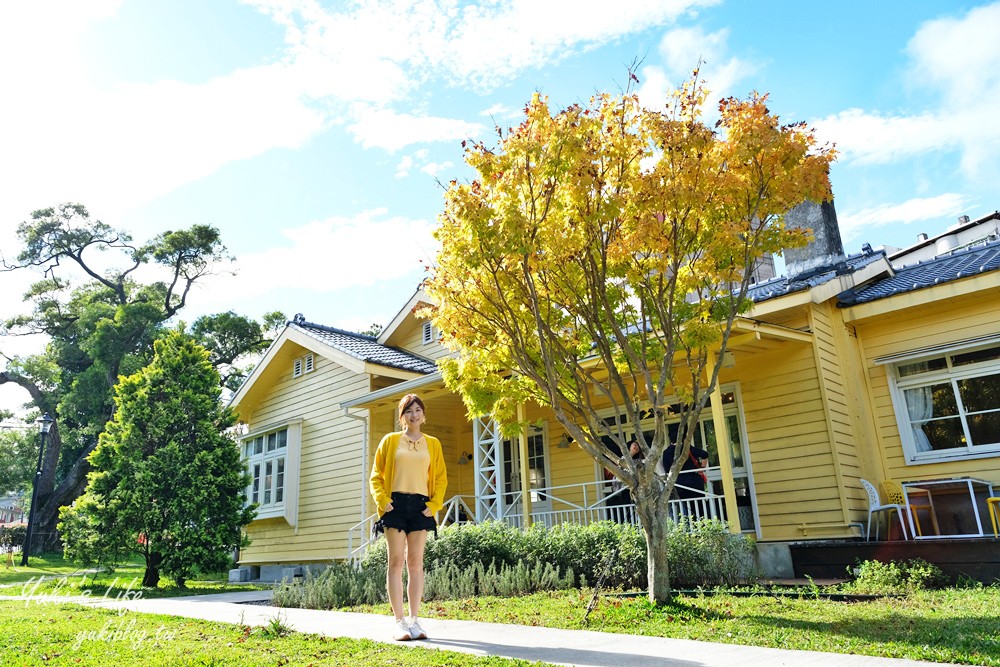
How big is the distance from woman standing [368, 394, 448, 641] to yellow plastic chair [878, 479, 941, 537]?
685 cm

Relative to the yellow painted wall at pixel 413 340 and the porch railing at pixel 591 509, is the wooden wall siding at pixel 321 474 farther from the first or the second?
the porch railing at pixel 591 509

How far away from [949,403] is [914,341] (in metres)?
0.97

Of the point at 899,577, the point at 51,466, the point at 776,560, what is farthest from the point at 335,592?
the point at 51,466

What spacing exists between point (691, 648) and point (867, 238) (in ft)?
39.9

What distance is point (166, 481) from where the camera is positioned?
1309cm

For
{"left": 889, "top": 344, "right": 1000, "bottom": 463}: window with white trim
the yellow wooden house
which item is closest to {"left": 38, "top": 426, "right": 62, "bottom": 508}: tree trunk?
the yellow wooden house

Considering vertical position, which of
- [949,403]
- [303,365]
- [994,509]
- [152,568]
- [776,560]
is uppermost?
[303,365]

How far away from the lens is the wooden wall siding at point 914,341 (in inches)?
371

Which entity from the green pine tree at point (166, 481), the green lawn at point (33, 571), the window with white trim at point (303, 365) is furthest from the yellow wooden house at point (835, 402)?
the green lawn at point (33, 571)

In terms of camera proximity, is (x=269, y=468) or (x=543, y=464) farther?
(x=269, y=468)

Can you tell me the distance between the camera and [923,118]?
1113 cm

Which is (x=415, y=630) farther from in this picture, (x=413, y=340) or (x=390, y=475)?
(x=413, y=340)

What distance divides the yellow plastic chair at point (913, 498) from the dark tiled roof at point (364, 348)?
339 inches

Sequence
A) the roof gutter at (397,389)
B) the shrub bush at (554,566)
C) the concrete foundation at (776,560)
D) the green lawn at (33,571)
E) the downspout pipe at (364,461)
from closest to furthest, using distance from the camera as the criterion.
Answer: the shrub bush at (554,566), the concrete foundation at (776,560), the roof gutter at (397,389), the downspout pipe at (364,461), the green lawn at (33,571)
